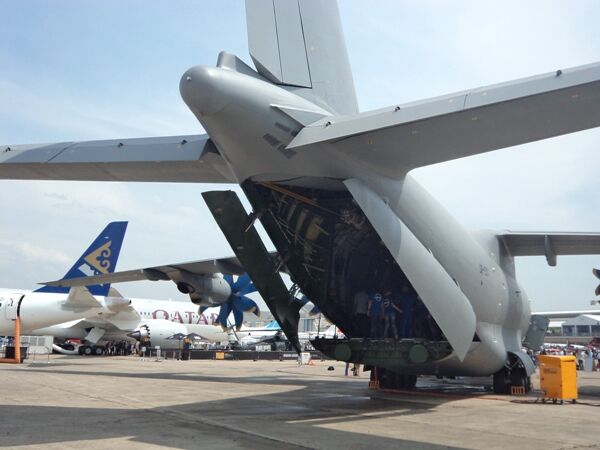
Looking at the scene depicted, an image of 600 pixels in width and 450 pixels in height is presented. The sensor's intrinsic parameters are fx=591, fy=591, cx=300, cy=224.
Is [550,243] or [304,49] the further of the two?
[550,243]

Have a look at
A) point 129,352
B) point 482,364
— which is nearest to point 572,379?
point 482,364

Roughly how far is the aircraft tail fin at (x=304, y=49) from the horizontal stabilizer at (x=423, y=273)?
5.50 ft

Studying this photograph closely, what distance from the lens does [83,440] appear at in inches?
251

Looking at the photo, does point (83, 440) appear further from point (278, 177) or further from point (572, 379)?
point (572, 379)

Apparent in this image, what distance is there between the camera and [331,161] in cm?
813

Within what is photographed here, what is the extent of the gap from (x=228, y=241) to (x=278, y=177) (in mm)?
1473

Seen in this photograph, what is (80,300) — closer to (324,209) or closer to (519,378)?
(519,378)

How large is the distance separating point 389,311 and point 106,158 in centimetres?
523

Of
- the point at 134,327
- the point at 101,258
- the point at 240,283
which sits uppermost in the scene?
the point at 101,258

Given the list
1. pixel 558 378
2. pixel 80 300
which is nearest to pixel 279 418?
pixel 558 378

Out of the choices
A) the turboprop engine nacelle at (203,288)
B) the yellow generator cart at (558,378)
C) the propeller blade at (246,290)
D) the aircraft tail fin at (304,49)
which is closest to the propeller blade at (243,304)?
the propeller blade at (246,290)

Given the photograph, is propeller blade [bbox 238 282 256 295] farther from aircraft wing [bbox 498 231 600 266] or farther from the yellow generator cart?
the yellow generator cart

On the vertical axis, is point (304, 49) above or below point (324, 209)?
above

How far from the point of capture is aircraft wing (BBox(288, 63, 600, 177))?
18.8ft
